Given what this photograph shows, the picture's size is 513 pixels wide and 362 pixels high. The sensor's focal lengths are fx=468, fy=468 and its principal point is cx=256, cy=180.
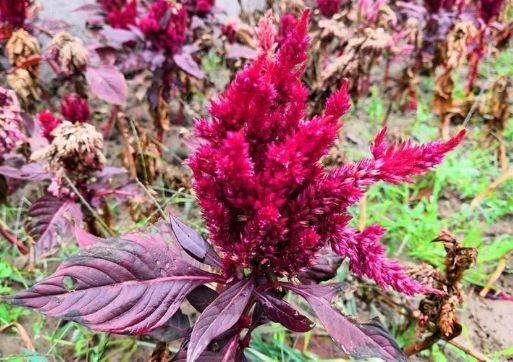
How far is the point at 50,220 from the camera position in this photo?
162 cm

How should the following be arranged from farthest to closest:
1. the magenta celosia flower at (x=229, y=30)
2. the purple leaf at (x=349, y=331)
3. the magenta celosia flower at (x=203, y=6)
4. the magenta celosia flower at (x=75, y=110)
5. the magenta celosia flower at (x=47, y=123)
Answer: the magenta celosia flower at (x=229, y=30)
the magenta celosia flower at (x=203, y=6)
the magenta celosia flower at (x=75, y=110)
the magenta celosia flower at (x=47, y=123)
the purple leaf at (x=349, y=331)

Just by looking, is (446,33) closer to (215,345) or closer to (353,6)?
(353,6)

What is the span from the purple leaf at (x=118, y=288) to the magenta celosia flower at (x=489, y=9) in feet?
8.42

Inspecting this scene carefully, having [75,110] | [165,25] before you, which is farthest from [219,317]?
Result: [165,25]

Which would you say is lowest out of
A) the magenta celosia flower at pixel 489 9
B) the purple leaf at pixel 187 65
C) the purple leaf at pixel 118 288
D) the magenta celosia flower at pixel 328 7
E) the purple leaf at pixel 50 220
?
the purple leaf at pixel 50 220

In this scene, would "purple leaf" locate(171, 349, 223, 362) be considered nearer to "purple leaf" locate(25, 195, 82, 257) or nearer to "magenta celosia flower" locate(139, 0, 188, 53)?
"purple leaf" locate(25, 195, 82, 257)

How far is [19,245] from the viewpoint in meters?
1.80

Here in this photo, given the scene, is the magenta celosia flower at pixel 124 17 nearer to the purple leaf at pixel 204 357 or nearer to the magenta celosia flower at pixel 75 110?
the magenta celosia flower at pixel 75 110

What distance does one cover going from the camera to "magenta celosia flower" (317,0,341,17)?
272 centimetres

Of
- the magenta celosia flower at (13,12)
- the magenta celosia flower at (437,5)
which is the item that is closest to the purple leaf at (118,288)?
the magenta celosia flower at (13,12)

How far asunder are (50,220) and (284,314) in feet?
3.24

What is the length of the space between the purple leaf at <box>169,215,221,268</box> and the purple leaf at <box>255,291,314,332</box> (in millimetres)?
131

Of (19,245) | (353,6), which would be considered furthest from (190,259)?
(353,6)

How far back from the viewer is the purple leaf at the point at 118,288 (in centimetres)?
89
